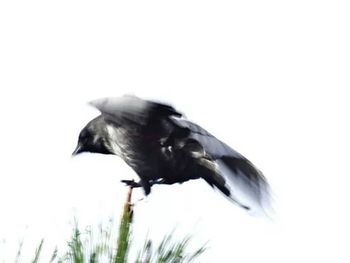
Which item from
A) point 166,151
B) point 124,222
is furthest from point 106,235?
point 166,151

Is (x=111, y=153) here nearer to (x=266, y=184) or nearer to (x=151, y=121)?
(x=151, y=121)

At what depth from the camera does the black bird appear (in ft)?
23.1

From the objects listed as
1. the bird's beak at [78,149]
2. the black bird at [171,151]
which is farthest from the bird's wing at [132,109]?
the bird's beak at [78,149]

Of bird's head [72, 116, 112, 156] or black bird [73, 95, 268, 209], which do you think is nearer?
black bird [73, 95, 268, 209]

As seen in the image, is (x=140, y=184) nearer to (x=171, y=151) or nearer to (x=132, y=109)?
(x=171, y=151)

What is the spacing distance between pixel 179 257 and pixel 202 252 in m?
0.11

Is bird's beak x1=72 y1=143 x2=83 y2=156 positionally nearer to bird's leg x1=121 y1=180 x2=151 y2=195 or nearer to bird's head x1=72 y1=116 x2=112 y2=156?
bird's head x1=72 y1=116 x2=112 y2=156

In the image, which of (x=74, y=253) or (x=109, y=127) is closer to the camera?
(x=74, y=253)

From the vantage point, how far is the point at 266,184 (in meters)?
7.02

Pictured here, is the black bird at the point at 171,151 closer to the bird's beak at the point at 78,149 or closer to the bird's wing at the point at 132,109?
the bird's wing at the point at 132,109

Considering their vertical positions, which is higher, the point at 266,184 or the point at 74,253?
the point at 266,184

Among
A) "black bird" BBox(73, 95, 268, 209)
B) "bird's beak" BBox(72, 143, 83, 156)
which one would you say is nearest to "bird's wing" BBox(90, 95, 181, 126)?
"black bird" BBox(73, 95, 268, 209)

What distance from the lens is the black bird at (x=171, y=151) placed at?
7.03m

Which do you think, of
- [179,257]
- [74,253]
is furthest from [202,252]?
[74,253]
